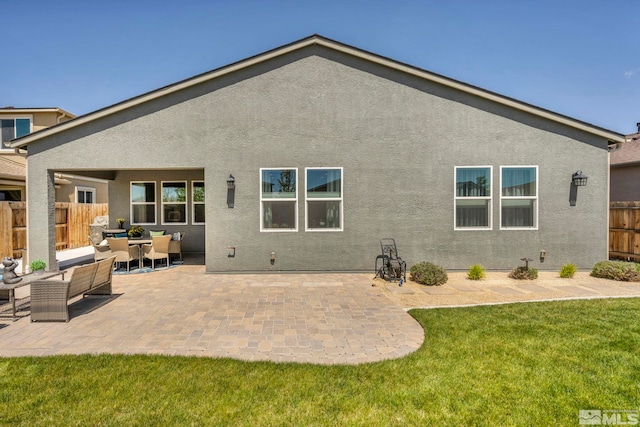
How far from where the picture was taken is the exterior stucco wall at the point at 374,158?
332 inches

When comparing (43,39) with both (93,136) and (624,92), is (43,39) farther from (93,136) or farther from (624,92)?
(624,92)

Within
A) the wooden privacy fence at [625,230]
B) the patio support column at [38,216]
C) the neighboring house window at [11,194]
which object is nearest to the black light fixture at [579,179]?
the wooden privacy fence at [625,230]

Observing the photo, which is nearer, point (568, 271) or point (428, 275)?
point (428, 275)

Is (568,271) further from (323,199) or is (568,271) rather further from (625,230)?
(323,199)

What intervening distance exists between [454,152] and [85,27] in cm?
1355

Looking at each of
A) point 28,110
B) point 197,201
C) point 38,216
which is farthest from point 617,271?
point 28,110

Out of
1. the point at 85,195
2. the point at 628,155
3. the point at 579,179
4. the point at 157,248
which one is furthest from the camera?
the point at 85,195

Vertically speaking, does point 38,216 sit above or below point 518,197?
below

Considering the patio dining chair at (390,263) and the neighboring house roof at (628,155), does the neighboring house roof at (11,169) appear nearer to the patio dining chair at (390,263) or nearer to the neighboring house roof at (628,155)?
the patio dining chair at (390,263)

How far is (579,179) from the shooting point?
8414 mm

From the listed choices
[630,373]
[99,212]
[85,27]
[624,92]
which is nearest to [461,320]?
[630,373]

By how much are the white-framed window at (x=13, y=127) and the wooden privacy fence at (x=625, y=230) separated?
25723mm

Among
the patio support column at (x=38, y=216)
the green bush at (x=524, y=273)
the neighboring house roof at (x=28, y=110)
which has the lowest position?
the green bush at (x=524, y=273)

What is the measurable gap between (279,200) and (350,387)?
19.9 ft
